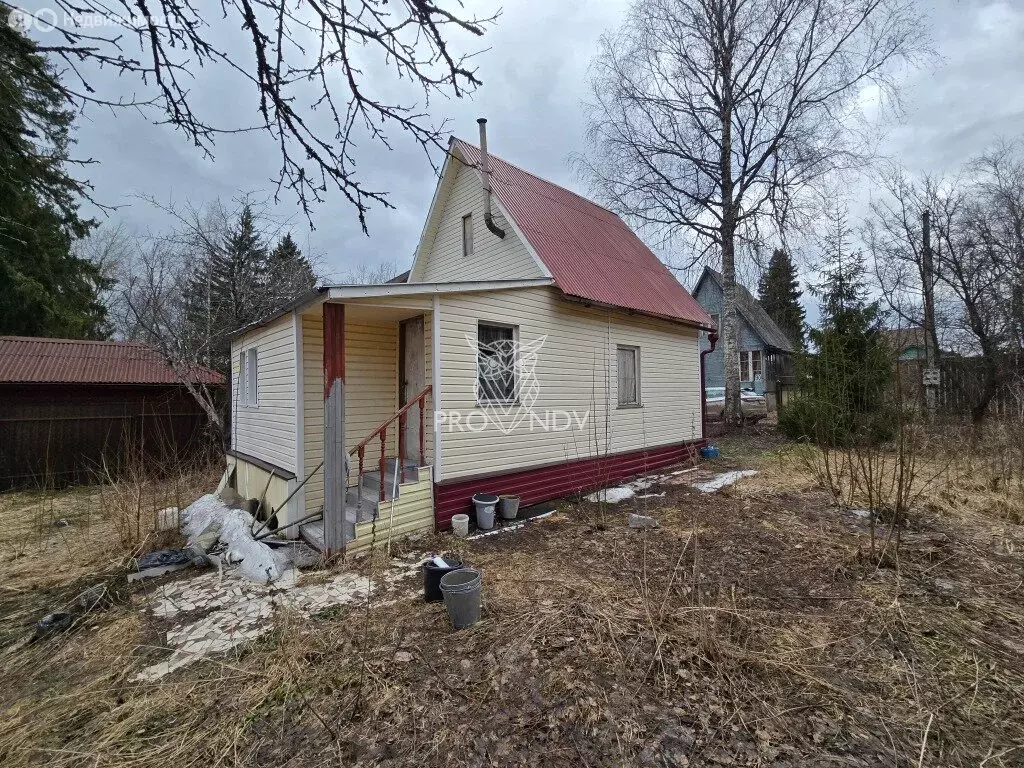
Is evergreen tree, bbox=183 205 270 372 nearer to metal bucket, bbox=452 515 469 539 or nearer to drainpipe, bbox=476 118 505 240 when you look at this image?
drainpipe, bbox=476 118 505 240

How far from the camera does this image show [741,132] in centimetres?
1442

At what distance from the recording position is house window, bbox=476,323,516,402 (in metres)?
6.53

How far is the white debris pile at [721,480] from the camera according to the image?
7.92 metres

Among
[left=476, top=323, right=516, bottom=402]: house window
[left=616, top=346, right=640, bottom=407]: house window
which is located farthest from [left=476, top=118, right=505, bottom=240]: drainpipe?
[left=616, top=346, right=640, bottom=407]: house window

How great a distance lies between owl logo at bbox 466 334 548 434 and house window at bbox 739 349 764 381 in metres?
21.6

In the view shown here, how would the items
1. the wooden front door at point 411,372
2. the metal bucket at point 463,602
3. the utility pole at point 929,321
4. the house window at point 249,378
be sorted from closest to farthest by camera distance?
the metal bucket at point 463,602 < the wooden front door at point 411,372 < the house window at point 249,378 < the utility pole at point 929,321

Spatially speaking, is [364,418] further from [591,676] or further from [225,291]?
[225,291]

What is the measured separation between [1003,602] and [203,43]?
265 inches

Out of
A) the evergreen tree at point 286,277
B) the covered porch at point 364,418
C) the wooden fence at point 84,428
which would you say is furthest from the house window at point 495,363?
the evergreen tree at point 286,277

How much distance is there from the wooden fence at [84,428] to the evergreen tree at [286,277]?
353 centimetres

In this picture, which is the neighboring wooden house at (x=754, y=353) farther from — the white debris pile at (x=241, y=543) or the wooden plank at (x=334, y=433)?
the white debris pile at (x=241, y=543)

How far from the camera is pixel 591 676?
2.80 metres

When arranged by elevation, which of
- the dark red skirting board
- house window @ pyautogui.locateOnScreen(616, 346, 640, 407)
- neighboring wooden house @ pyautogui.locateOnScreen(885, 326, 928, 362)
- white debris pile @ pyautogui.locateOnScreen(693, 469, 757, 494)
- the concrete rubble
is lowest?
the concrete rubble

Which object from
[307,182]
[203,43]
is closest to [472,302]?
[307,182]
